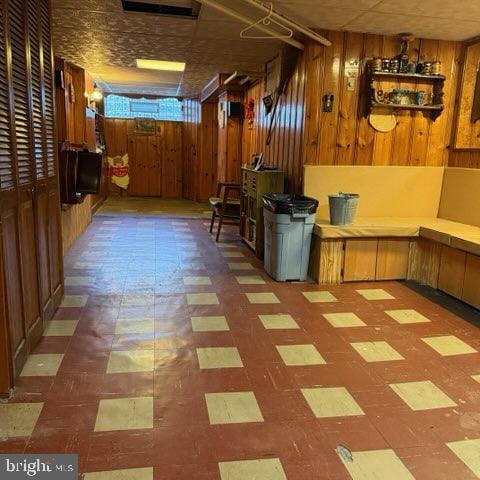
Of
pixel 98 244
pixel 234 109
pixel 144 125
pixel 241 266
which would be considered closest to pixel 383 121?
pixel 241 266

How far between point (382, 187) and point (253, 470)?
11.8ft

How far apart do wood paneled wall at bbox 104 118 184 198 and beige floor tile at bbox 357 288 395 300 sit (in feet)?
24.9

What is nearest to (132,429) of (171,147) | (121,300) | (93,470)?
(93,470)

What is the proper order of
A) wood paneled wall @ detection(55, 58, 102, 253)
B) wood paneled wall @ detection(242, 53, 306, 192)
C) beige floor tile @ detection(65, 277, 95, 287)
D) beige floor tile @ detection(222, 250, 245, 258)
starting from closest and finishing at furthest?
1. beige floor tile @ detection(65, 277, 95, 287)
2. wood paneled wall @ detection(242, 53, 306, 192)
3. wood paneled wall @ detection(55, 58, 102, 253)
4. beige floor tile @ detection(222, 250, 245, 258)

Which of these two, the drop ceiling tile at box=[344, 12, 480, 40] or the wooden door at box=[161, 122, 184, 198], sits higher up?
the drop ceiling tile at box=[344, 12, 480, 40]

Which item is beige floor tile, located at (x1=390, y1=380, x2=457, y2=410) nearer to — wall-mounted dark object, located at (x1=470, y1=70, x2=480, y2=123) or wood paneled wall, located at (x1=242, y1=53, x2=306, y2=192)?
wood paneled wall, located at (x1=242, y1=53, x2=306, y2=192)

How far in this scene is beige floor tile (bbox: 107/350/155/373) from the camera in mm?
2525

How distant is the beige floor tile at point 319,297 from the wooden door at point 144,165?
7.68 m

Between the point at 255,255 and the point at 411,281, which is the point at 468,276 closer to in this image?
the point at 411,281

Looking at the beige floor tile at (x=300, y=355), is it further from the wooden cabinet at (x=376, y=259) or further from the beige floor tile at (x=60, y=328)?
the wooden cabinet at (x=376, y=259)

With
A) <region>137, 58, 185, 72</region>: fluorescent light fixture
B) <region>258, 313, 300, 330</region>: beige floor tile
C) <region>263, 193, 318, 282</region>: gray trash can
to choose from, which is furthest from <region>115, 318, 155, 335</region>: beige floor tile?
<region>137, 58, 185, 72</region>: fluorescent light fixture

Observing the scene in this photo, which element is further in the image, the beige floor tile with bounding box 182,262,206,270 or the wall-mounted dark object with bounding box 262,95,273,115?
the wall-mounted dark object with bounding box 262,95,273,115

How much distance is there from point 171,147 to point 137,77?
3260mm

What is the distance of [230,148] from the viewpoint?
25.7 ft
